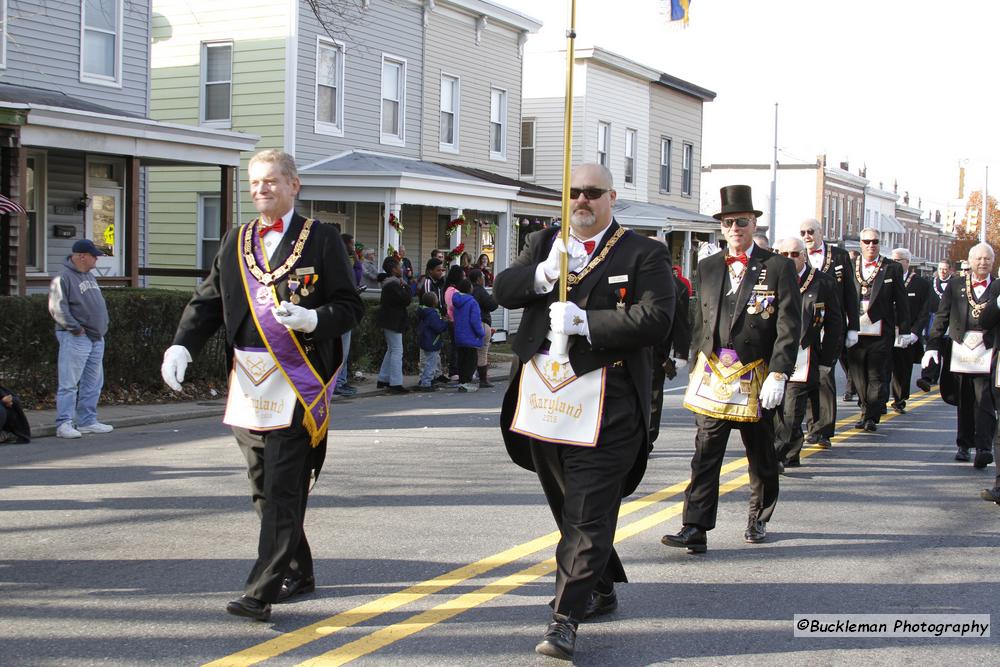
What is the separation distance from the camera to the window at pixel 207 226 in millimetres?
24438

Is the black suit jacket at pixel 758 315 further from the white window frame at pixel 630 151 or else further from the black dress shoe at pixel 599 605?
the white window frame at pixel 630 151

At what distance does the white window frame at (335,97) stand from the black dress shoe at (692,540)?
18085mm

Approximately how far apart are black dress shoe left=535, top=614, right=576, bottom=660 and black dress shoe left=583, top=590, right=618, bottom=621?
2.10 ft

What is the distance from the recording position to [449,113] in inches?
1079

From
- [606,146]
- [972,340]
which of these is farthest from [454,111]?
[972,340]

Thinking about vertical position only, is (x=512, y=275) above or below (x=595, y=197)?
below

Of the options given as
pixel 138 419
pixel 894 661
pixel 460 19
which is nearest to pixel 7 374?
pixel 138 419

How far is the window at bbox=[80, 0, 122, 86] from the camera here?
63.6 ft

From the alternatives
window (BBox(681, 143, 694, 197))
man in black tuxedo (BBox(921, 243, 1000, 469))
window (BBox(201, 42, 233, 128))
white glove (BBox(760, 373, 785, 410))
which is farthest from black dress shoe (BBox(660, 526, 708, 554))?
window (BBox(681, 143, 694, 197))

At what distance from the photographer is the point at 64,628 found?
5.06 meters

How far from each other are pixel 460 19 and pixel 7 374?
17.4 m

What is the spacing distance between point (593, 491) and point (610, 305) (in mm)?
832

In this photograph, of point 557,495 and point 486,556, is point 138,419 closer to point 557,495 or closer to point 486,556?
point 486,556

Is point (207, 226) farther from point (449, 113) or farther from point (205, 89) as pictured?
point (449, 113)
